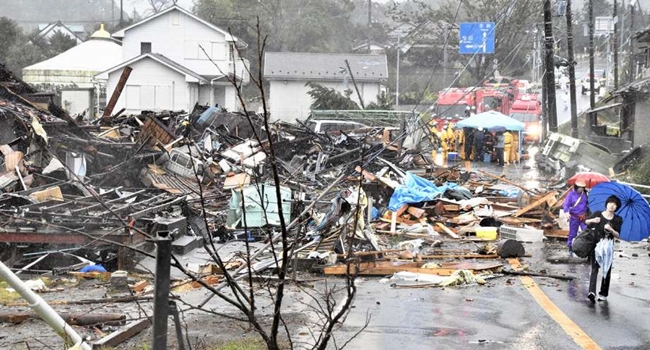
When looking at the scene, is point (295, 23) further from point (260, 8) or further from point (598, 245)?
point (598, 245)

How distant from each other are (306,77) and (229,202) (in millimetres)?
36874

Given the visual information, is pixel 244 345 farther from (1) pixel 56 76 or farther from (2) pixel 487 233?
(1) pixel 56 76

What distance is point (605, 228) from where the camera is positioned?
9914 millimetres

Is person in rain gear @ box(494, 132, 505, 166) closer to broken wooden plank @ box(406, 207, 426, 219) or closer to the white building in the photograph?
broken wooden plank @ box(406, 207, 426, 219)

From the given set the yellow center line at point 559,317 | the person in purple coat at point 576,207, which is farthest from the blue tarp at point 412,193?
the yellow center line at point 559,317

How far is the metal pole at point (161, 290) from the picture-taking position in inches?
144

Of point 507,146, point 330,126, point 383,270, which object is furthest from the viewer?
point 507,146

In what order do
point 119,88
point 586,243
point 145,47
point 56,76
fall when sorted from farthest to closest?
point 56,76, point 145,47, point 119,88, point 586,243

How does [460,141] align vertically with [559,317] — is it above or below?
above

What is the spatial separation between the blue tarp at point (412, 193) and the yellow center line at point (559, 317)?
6.42 meters

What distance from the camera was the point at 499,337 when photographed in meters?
8.29

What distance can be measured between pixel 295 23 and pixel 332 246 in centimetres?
5802

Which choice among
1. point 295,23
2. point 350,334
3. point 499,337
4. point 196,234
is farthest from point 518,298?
point 295,23

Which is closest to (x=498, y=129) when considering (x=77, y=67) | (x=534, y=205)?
(x=534, y=205)
